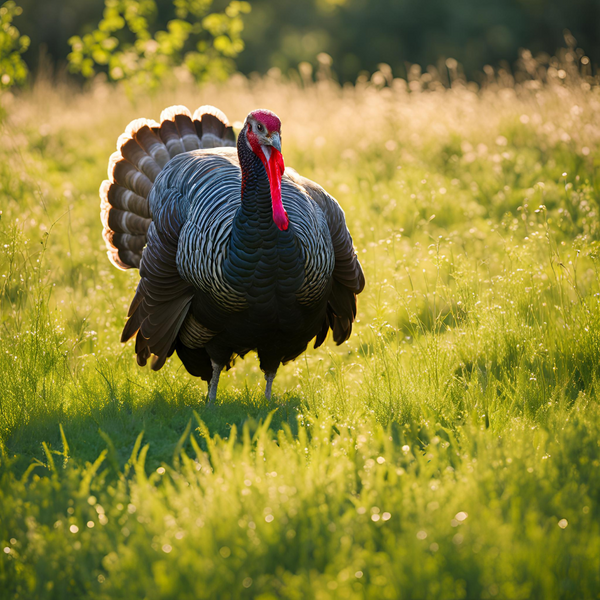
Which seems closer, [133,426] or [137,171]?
[133,426]

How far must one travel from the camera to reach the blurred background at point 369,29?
2509 centimetres

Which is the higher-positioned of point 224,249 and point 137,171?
point 137,171

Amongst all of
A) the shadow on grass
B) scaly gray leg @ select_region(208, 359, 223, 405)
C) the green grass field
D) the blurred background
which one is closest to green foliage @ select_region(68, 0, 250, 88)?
the green grass field

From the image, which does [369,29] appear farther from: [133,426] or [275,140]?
[133,426]

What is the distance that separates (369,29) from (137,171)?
1044 inches

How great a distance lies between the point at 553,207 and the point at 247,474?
16.0ft

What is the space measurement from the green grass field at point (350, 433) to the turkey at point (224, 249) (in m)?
0.31

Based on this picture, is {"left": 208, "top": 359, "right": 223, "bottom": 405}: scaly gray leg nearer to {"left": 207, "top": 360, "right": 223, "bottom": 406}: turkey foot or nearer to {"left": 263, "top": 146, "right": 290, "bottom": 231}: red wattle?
{"left": 207, "top": 360, "right": 223, "bottom": 406}: turkey foot

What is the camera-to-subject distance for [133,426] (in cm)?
345

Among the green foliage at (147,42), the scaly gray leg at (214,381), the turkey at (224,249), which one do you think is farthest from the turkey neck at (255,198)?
the green foliage at (147,42)

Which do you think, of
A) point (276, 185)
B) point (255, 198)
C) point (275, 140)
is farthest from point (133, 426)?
point (275, 140)

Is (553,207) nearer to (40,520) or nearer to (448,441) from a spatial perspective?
(448,441)

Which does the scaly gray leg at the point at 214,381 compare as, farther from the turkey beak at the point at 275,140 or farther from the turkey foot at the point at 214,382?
the turkey beak at the point at 275,140

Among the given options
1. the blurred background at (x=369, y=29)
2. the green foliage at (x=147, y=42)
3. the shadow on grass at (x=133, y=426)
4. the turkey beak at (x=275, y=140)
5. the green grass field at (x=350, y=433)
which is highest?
the blurred background at (x=369, y=29)
